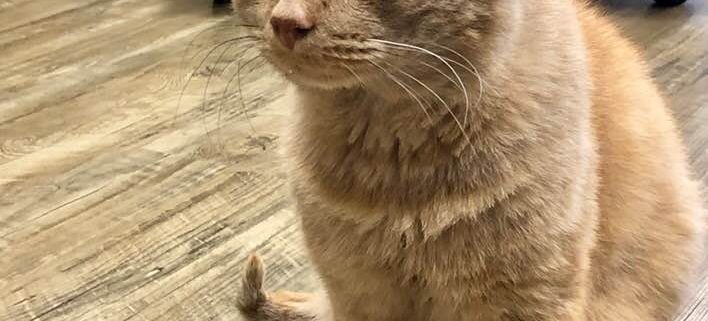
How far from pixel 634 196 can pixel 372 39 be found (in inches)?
17.6

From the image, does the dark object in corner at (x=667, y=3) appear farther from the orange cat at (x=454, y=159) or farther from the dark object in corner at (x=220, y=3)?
the orange cat at (x=454, y=159)

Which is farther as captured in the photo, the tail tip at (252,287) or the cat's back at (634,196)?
the tail tip at (252,287)

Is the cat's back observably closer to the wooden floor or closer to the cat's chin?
the wooden floor

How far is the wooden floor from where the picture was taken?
138 cm

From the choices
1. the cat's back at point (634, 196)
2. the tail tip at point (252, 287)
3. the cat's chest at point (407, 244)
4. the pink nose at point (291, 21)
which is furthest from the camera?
the tail tip at point (252, 287)

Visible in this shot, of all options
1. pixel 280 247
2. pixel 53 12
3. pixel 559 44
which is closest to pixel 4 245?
pixel 280 247

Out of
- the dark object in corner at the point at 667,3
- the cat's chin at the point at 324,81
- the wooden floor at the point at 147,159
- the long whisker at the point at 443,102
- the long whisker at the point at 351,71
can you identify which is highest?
the long whisker at the point at 351,71

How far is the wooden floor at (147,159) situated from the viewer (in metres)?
1.38

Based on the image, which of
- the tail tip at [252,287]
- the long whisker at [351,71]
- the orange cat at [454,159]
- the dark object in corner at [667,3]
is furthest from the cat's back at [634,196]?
the dark object in corner at [667,3]

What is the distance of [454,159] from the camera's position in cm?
93

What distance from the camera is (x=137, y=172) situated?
1699mm

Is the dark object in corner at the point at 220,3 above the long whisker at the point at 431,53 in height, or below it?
below

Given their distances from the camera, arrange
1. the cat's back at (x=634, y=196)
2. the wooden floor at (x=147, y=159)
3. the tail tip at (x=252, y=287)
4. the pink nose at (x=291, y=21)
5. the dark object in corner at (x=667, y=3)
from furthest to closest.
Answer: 1. the dark object in corner at (x=667, y=3)
2. the wooden floor at (x=147, y=159)
3. the tail tip at (x=252, y=287)
4. the cat's back at (x=634, y=196)
5. the pink nose at (x=291, y=21)

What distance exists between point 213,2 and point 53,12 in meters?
0.45
